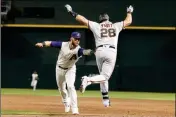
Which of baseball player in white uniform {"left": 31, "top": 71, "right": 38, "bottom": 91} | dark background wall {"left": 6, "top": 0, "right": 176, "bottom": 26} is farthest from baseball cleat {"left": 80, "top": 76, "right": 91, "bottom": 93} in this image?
dark background wall {"left": 6, "top": 0, "right": 176, "bottom": 26}

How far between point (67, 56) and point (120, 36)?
2201 cm

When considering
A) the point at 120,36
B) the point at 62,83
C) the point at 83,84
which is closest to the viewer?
the point at 83,84

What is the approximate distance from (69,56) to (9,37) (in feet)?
77.1

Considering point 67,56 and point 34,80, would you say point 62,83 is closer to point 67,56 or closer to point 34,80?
point 67,56

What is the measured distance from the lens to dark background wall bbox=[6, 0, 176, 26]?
33594 millimetres

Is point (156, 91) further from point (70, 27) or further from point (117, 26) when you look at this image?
point (117, 26)

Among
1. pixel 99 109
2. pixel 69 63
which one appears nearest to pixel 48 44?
pixel 69 63

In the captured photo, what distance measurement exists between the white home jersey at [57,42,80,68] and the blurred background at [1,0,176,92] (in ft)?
69.3

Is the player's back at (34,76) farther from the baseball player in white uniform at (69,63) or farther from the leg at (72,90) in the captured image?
the leg at (72,90)

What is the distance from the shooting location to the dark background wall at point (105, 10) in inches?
1323

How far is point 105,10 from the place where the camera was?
112ft

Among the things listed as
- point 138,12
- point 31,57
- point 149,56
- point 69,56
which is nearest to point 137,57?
point 149,56

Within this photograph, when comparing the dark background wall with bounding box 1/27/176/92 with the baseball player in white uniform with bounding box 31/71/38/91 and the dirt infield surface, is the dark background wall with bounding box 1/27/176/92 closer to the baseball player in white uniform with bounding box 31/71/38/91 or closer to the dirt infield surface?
the baseball player in white uniform with bounding box 31/71/38/91

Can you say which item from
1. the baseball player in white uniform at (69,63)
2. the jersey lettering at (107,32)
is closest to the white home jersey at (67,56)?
the baseball player in white uniform at (69,63)
